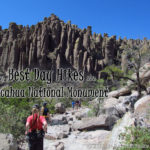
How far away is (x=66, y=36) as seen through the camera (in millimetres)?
65188

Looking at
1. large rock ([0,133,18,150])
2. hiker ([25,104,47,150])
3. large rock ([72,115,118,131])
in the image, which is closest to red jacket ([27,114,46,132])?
hiker ([25,104,47,150])

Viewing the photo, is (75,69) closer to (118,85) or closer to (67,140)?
(118,85)

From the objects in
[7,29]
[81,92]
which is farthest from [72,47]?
[81,92]

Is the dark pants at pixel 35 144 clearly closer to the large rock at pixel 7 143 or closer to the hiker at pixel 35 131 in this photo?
the hiker at pixel 35 131

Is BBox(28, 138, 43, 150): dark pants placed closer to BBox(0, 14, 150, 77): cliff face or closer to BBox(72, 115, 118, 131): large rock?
BBox(72, 115, 118, 131): large rock

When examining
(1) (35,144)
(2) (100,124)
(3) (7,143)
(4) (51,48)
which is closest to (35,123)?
(1) (35,144)

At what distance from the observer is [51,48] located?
6375cm

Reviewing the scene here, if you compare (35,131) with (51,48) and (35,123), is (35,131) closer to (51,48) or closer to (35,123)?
(35,123)

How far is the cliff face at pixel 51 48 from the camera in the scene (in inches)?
2315

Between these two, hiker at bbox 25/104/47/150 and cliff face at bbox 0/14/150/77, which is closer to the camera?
hiker at bbox 25/104/47/150

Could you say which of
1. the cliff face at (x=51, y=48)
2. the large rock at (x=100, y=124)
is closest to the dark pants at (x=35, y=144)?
the large rock at (x=100, y=124)

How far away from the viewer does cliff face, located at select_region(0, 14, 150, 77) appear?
58812mm

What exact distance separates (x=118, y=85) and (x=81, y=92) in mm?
10627

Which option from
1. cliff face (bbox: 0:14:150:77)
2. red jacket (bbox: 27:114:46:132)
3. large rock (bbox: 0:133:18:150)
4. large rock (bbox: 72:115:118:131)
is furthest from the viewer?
cliff face (bbox: 0:14:150:77)
